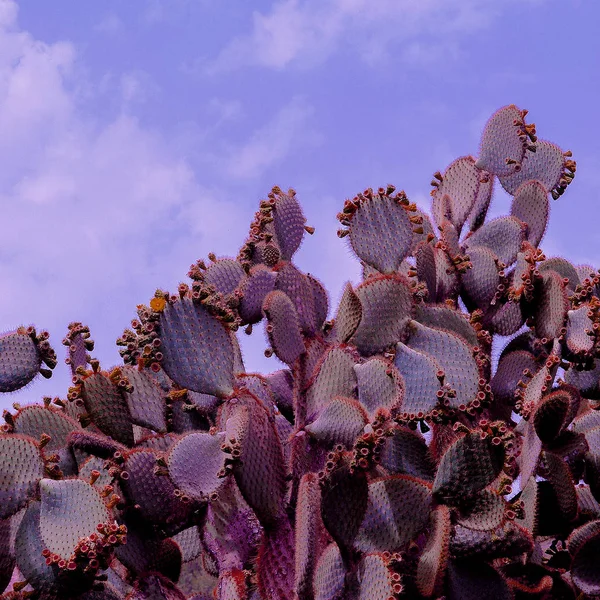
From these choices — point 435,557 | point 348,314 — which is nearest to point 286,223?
point 348,314

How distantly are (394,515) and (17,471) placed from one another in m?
1.25

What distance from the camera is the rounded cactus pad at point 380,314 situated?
4.20 metres

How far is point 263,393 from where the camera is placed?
13.6ft

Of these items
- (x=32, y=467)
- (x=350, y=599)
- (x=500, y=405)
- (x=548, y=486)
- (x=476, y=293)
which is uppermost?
Answer: (x=476, y=293)

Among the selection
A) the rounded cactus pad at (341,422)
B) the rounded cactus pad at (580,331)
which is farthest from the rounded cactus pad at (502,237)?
the rounded cactus pad at (341,422)

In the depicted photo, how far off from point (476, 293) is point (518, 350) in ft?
1.13

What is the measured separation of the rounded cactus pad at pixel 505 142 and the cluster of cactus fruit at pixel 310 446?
0.83 meters

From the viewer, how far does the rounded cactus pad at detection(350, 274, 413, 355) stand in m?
4.20

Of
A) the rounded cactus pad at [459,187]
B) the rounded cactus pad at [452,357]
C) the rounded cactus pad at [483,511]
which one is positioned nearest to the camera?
the rounded cactus pad at [483,511]

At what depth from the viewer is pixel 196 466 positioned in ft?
11.4

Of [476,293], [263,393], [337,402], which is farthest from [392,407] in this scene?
[476,293]

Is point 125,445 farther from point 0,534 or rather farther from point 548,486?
point 548,486

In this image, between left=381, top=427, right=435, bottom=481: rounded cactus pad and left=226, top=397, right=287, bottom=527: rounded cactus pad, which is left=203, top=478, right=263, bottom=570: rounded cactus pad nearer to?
left=226, top=397, right=287, bottom=527: rounded cactus pad

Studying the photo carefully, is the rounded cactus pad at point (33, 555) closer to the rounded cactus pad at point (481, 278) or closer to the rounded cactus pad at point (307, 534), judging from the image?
the rounded cactus pad at point (307, 534)
